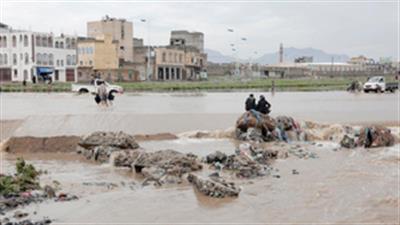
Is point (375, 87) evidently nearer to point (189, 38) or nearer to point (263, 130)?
point (263, 130)

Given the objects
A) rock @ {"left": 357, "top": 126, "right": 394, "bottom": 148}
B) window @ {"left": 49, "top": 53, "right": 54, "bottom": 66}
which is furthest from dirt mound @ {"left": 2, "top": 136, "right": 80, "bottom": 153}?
window @ {"left": 49, "top": 53, "right": 54, "bottom": 66}

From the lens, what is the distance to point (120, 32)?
86250mm

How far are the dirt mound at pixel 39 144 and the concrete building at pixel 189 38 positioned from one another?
81706 millimetres

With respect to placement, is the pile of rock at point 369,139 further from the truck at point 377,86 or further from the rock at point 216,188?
the truck at point 377,86

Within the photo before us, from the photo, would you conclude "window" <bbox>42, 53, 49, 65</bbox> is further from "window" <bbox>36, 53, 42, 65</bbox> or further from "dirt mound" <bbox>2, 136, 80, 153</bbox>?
"dirt mound" <bbox>2, 136, 80, 153</bbox>

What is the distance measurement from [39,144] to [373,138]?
1132cm

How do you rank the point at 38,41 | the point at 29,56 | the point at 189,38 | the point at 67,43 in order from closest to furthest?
the point at 29,56
the point at 38,41
the point at 67,43
the point at 189,38

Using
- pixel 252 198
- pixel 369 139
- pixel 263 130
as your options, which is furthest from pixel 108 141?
pixel 369 139

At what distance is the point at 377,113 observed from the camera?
3039 cm

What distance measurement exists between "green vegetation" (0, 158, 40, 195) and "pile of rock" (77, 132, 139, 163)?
12.4 feet

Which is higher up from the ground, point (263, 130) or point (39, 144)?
point (263, 130)

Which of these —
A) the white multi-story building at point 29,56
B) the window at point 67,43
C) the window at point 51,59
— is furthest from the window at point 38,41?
the window at point 67,43

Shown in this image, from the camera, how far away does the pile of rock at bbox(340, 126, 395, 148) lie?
66.2 feet

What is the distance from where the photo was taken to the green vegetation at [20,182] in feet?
39.7
